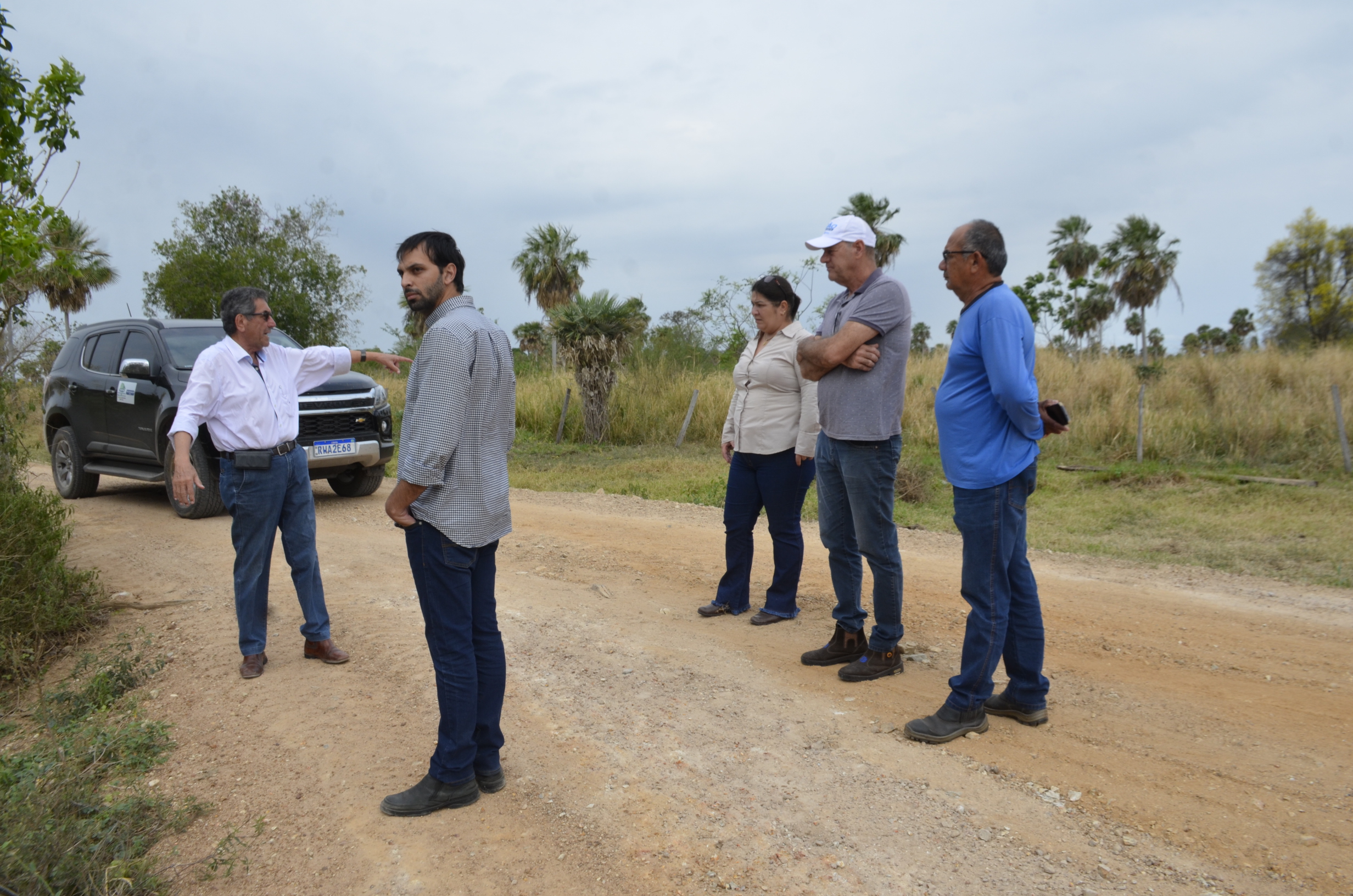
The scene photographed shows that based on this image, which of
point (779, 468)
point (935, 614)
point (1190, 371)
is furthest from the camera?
point (1190, 371)

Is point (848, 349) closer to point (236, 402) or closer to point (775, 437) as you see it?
point (775, 437)

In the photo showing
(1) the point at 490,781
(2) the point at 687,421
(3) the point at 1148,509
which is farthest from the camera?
(2) the point at 687,421

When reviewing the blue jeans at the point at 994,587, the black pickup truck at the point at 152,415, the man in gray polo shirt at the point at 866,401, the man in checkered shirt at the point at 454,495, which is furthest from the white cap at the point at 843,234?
the black pickup truck at the point at 152,415

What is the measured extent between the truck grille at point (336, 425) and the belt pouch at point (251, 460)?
4682 mm

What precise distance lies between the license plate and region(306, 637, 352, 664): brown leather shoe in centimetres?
462

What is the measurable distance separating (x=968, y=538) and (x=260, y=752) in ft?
10.4

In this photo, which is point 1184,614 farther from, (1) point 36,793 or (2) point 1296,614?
(1) point 36,793

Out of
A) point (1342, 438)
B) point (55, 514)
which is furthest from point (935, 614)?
point (1342, 438)

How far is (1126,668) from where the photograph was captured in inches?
188

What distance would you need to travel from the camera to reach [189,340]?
368 inches

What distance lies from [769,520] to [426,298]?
2.97 meters

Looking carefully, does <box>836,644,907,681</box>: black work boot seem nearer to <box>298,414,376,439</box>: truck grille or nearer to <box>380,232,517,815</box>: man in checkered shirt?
<box>380,232,517,815</box>: man in checkered shirt

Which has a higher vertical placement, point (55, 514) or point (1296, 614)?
point (55, 514)

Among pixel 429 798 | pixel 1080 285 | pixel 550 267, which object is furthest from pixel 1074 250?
pixel 429 798
